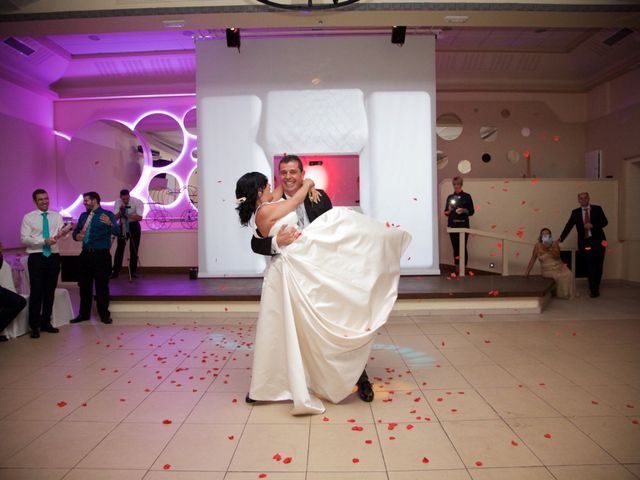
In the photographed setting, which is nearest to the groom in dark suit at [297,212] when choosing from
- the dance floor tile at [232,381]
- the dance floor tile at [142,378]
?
the dance floor tile at [232,381]

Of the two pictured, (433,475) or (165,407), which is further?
(165,407)

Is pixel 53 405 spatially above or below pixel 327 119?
below

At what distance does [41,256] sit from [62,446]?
3.27 metres

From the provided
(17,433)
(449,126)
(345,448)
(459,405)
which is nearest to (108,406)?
(17,433)

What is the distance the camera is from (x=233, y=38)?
23.7 ft

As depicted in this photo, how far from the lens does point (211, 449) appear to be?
2656mm

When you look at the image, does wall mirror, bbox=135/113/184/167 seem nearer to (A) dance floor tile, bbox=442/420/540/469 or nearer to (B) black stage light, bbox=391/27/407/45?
(B) black stage light, bbox=391/27/407/45

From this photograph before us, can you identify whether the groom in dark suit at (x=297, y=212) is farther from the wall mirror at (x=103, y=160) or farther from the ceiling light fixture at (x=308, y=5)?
the wall mirror at (x=103, y=160)

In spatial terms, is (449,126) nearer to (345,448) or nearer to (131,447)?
(345,448)

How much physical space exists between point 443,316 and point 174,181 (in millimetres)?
6124

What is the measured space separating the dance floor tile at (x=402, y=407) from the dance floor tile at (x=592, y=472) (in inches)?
31.7

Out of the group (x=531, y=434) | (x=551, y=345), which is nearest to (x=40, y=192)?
(x=531, y=434)

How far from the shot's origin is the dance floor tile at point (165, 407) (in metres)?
3.10

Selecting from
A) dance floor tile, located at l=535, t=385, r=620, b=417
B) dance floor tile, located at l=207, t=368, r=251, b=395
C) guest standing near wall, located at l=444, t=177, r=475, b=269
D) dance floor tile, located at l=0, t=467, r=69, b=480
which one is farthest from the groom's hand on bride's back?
guest standing near wall, located at l=444, t=177, r=475, b=269
